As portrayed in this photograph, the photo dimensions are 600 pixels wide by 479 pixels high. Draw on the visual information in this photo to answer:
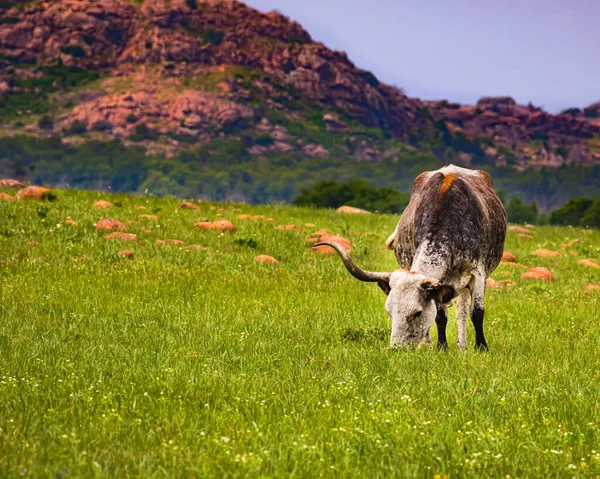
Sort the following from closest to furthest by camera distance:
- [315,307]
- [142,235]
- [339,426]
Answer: [339,426] < [315,307] < [142,235]

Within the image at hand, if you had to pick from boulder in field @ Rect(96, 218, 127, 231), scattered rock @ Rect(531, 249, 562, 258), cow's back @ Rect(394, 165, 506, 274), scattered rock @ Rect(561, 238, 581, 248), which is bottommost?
boulder in field @ Rect(96, 218, 127, 231)

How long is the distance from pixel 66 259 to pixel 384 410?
11497 millimetres

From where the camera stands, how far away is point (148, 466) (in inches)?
220

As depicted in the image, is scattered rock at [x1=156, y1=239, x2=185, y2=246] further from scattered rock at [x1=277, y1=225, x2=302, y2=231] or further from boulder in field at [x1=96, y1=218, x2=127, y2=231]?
scattered rock at [x1=277, y1=225, x2=302, y2=231]

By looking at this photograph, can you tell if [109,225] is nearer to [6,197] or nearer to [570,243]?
[6,197]

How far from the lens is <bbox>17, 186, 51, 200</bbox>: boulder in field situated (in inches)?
923

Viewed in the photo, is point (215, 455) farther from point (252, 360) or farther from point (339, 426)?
point (252, 360)

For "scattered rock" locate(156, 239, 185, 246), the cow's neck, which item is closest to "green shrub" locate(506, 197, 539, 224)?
"scattered rock" locate(156, 239, 185, 246)

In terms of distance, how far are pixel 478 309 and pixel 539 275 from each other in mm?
9124

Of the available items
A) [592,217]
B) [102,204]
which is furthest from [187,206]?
[592,217]

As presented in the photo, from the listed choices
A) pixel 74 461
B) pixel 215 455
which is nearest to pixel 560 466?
pixel 215 455

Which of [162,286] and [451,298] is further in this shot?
[162,286]

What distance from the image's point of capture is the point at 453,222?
10.6 metres

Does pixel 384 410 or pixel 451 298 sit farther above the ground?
pixel 451 298
